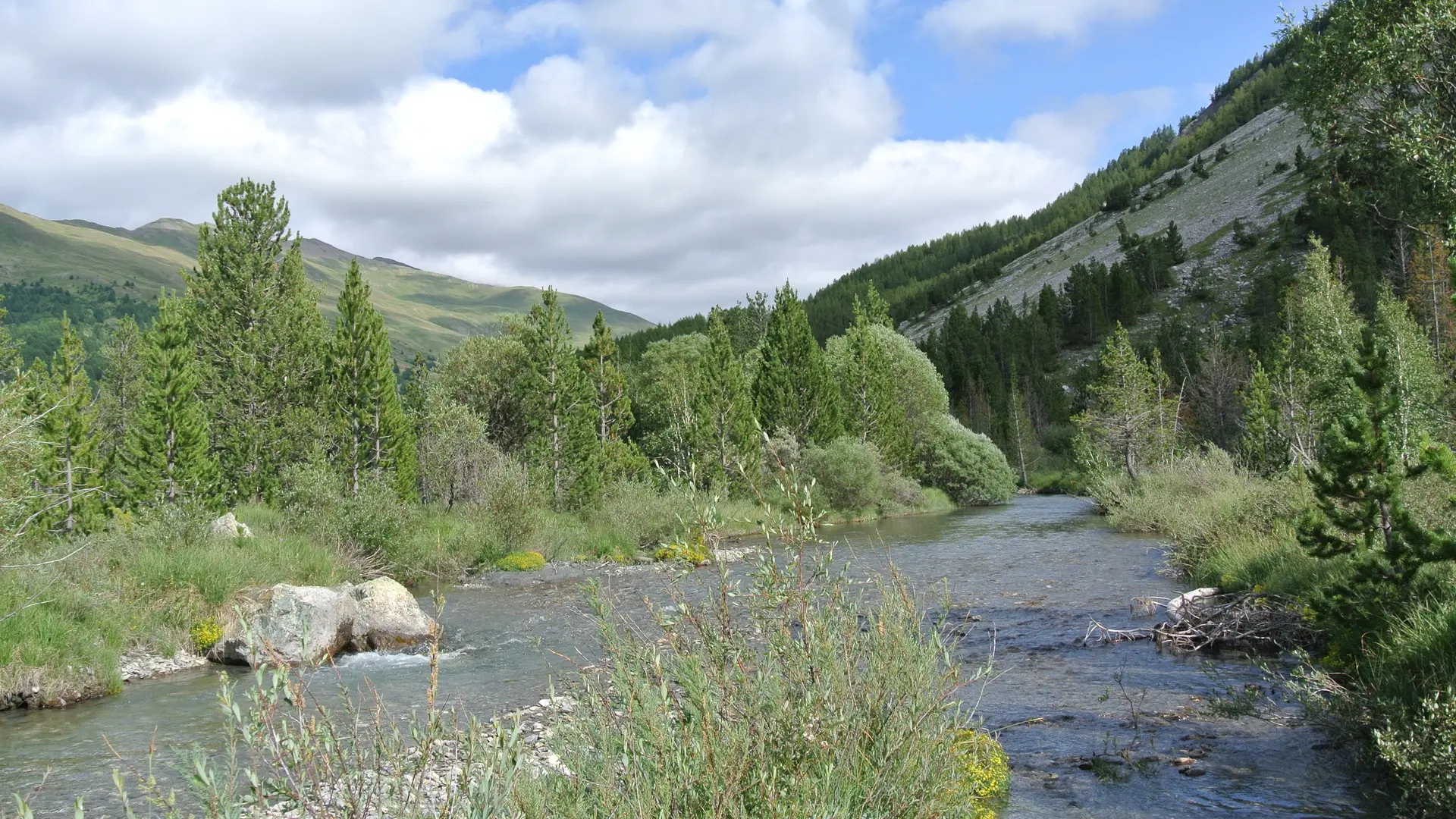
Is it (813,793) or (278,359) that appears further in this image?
(278,359)

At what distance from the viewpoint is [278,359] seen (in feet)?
126

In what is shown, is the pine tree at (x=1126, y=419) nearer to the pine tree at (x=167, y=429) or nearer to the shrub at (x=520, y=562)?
the shrub at (x=520, y=562)

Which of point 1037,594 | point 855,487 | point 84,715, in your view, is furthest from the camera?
point 855,487

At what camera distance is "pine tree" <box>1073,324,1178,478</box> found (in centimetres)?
5331

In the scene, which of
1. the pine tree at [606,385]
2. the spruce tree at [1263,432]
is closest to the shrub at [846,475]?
the pine tree at [606,385]

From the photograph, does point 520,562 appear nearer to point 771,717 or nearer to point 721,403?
point 721,403

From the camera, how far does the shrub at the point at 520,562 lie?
30.7 m

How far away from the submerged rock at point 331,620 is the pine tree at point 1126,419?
134 feet

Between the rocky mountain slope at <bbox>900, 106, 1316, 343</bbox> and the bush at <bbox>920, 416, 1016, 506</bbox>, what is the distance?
6570 cm

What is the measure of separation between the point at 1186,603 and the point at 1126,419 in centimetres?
4141

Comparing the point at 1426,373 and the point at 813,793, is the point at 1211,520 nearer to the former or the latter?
the point at 1426,373

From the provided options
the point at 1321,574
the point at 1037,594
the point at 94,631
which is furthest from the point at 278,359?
the point at 1321,574

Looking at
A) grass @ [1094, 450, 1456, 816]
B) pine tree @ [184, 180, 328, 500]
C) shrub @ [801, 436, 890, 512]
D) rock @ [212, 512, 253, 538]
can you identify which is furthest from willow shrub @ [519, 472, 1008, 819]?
shrub @ [801, 436, 890, 512]

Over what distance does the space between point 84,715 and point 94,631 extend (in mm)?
2871
